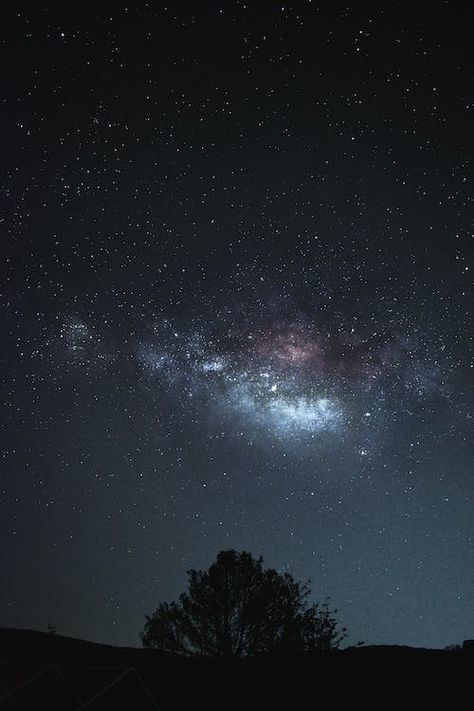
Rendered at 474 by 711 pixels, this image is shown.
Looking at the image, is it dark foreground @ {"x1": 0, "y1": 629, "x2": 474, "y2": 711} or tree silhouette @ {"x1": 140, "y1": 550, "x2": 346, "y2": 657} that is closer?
dark foreground @ {"x1": 0, "y1": 629, "x2": 474, "y2": 711}

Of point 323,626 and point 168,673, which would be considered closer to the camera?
point 168,673

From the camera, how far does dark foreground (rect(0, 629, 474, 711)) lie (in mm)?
10039

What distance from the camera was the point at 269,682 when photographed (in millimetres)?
11164

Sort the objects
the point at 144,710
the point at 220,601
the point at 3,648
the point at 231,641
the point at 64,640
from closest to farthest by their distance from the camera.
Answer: the point at 144,710, the point at 3,648, the point at 64,640, the point at 231,641, the point at 220,601

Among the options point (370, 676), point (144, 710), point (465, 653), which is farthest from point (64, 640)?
point (465, 653)

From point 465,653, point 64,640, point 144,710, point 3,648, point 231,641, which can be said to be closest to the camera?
point 144,710

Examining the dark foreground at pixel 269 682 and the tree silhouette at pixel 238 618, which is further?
the tree silhouette at pixel 238 618

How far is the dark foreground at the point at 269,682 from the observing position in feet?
32.9

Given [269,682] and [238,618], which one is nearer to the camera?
[269,682]

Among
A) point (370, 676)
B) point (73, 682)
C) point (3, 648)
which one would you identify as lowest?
point (370, 676)

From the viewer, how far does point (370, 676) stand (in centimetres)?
1073

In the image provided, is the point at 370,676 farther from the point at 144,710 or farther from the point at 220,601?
the point at 220,601

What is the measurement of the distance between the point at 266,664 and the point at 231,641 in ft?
30.6

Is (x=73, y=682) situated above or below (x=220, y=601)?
below
